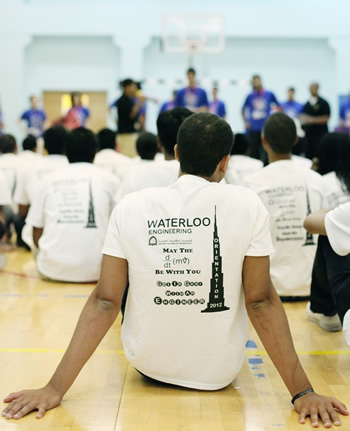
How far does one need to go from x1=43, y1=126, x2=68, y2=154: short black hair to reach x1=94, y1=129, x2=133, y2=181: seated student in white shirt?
86 cm

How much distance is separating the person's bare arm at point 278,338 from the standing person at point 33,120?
13.3 metres

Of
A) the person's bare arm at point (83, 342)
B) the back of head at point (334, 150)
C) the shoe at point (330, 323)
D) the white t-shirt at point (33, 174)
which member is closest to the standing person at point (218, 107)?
the white t-shirt at point (33, 174)

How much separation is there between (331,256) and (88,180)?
2522 mm

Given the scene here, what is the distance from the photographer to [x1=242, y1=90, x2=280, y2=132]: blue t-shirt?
13383mm

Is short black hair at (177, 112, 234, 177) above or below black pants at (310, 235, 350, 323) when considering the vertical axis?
above

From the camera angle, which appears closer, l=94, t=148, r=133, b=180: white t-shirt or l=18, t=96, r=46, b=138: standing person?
l=94, t=148, r=133, b=180: white t-shirt

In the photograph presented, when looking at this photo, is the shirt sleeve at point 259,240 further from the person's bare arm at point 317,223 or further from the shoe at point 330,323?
the shoe at point 330,323

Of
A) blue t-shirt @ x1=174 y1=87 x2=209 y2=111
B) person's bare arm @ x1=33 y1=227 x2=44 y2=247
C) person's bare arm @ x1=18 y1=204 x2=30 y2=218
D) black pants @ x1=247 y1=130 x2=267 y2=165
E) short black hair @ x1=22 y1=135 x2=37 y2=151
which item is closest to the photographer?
person's bare arm @ x1=33 y1=227 x2=44 y2=247

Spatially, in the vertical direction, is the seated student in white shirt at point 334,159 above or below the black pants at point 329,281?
above

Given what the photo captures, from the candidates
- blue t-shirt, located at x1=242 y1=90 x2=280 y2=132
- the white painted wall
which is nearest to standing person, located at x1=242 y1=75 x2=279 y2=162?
blue t-shirt, located at x1=242 y1=90 x2=280 y2=132

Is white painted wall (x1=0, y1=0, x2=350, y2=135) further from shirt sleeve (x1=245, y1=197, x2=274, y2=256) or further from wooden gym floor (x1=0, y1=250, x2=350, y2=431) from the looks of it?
shirt sleeve (x1=245, y1=197, x2=274, y2=256)

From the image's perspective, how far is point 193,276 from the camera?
2711mm

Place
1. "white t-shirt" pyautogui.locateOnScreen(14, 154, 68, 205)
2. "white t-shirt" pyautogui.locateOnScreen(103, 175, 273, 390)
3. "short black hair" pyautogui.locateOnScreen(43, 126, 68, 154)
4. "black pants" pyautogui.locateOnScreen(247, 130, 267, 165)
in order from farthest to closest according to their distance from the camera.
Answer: "black pants" pyautogui.locateOnScreen(247, 130, 267, 165), "white t-shirt" pyautogui.locateOnScreen(14, 154, 68, 205), "short black hair" pyautogui.locateOnScreen(43, 126, 68, 154), "white t-shirt" pyautogui.locateOnScreen(103, 175, 273, 390)

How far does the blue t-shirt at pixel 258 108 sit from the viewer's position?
1338 cm
